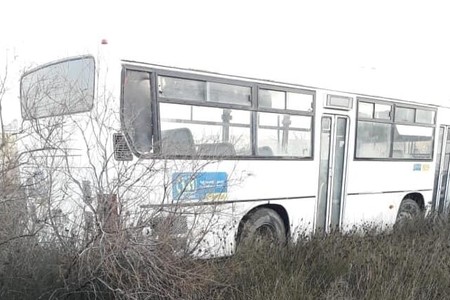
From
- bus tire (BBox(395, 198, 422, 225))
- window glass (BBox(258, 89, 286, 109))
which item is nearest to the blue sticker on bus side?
window glass (BBox(258, 89, 286, 109))

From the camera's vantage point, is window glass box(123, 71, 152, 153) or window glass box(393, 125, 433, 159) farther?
window glass box(393, 125, 433, 159)

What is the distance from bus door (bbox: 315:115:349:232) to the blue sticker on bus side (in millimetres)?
2085

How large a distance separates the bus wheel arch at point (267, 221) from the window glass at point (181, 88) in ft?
5.48

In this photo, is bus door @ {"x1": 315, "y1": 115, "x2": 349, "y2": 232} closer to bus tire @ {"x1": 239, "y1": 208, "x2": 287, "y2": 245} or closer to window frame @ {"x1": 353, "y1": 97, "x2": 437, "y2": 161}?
window frame @ {"x1": 353, "y1": 97, "x2": 437, "y2": 161}

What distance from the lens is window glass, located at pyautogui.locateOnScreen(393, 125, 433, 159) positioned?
8.25 m

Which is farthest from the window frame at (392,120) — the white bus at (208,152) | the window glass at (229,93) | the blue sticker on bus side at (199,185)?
the blue sticker on bus side at (199,185)

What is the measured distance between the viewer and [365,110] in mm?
7625

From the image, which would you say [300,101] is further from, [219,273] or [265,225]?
[219,273]

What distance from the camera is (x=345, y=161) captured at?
736 cm

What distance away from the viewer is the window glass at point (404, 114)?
8195 millimetres

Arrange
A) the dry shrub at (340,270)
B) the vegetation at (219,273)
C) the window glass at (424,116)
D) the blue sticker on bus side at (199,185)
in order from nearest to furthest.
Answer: the vegetation at (219,273)
the dry shrub at (340,270)
the blue sticker on bus side at (199,185)
the window glass at (424,116)

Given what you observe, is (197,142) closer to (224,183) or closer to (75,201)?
(224,183)

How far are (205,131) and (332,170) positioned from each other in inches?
101

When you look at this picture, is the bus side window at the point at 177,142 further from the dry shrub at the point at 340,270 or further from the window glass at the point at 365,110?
the window glass at the point at 365,110
